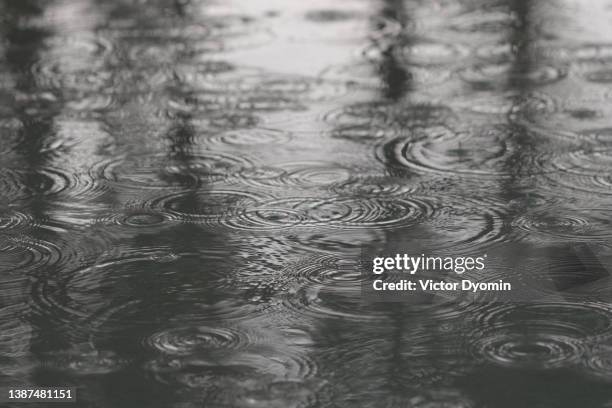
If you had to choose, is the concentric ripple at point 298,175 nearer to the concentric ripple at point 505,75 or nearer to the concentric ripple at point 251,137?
the concentric ripple at point 251,137

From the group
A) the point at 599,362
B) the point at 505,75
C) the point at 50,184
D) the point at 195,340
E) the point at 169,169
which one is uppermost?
the point at 505,75

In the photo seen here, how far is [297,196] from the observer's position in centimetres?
435

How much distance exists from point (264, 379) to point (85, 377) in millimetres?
476

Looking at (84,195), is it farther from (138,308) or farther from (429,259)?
(429,259)

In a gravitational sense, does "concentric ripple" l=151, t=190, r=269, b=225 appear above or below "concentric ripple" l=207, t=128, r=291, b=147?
below

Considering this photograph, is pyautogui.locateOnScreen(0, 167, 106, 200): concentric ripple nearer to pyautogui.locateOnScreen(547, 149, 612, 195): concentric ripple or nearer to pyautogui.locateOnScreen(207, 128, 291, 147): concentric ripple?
pyautogui.locateOnScreen(207, 128, 291, 147): concentric ripple

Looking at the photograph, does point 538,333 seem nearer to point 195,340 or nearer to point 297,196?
point 195,340

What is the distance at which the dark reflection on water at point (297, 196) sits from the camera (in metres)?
3.15

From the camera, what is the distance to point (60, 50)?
642cm

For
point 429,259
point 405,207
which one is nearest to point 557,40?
point 405,207

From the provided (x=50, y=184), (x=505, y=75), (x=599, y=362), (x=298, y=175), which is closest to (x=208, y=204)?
(x=298, y=175)

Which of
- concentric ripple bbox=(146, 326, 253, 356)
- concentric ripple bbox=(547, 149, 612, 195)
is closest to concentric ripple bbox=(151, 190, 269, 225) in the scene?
concentric ripple bbox=(146, 326, 253, 356)

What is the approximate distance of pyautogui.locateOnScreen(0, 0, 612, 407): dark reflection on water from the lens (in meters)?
3.15

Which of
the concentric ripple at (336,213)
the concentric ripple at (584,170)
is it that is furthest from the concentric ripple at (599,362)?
the concentric ripple at (584,170)
